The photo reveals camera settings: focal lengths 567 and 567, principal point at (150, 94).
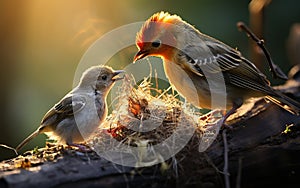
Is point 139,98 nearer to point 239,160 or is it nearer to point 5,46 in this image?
point 239,160

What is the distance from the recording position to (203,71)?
14.7 feet

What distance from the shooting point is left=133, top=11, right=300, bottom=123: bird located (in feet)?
14.8

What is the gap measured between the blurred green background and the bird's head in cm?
247

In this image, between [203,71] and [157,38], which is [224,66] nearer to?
[203,71]

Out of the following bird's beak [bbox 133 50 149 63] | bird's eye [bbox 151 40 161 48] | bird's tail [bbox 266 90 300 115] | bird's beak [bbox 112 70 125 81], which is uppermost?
bird's eye [bbox 151 40 161 48]

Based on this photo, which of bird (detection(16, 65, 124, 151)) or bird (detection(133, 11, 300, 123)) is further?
bird (detection(133, 11, 300, 123))

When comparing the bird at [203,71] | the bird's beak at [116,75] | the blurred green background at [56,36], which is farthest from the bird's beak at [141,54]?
the blurred green background at [56,36]

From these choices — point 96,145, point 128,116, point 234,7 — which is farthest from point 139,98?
point 234,7

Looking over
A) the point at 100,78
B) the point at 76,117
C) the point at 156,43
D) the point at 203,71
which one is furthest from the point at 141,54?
the point at 76,117

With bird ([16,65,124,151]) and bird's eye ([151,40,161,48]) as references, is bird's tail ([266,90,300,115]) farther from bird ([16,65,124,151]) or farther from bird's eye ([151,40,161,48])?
bird ([16,65,124,151])

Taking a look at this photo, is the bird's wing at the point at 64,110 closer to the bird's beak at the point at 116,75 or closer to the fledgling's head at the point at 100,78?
the fledgling's head at the point at 100,78

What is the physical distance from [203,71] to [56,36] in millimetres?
4019

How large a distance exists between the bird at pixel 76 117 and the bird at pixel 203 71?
0.42 metres

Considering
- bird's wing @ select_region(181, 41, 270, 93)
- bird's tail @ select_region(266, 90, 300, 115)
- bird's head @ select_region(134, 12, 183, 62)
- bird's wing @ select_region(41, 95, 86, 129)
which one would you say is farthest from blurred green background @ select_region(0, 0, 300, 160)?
bird's tail @ select_region(266, 90, 300, 115)
